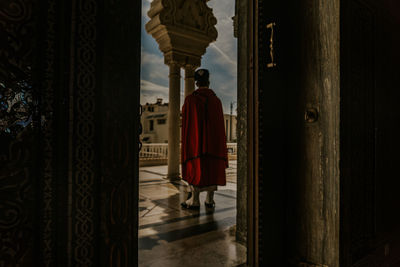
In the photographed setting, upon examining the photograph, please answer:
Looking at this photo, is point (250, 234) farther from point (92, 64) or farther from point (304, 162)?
point (92, 64)

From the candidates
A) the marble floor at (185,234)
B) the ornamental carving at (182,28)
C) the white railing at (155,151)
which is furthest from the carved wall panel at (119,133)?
the white railing at (155,151)

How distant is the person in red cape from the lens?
3.47m

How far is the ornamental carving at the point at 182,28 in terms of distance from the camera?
218 inches

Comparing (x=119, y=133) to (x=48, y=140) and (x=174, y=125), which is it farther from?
(x=174, y=125)

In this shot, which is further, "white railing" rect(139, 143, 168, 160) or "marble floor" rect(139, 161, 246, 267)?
"white railing" rect(139, 143, 168, 160)

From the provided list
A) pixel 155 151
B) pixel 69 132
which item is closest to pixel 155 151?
pixel 155 151

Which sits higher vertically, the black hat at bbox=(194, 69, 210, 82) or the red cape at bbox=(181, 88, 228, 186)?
the black hat at bbox=(194, 69, 210, 82)

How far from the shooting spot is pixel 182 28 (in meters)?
5.75

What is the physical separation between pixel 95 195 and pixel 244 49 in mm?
1924

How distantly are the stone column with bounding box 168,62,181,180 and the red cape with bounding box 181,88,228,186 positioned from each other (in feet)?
7.27

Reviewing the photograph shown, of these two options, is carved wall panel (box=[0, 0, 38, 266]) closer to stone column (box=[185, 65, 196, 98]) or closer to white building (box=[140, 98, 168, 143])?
stone column (box=[185, 65, 196, 98])

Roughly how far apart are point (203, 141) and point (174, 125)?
244 cm
